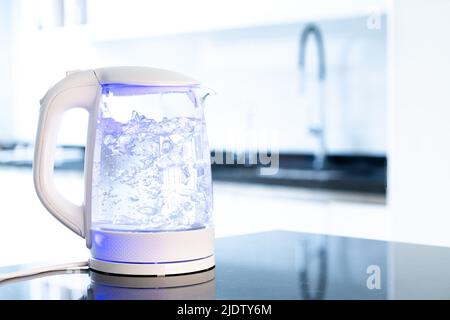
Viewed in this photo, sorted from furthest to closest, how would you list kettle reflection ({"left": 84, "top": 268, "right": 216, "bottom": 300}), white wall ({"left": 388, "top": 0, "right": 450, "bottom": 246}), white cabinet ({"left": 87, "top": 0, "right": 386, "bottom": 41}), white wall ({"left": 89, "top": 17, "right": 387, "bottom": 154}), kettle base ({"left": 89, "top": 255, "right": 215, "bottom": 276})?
white wall ({"left": 89, "top": 17, "right": 387, "bottom": 154})
white cabinet ({"left": 87, "top": 0, "right": 386, "bottom": 41})
white wall ({"left": 388, "top": 0, "right": 450, "bottom": 246})
kettle base ({"left": 89, "top": 255, "right": 215, "bottom": 276})
kettle reflection ({"left": 84, "top": 268, "right": 216, "bottom": 300})

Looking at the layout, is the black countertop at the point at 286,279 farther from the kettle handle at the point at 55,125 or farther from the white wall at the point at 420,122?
the white wall at the point at 420,122

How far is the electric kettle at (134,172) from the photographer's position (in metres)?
1.06

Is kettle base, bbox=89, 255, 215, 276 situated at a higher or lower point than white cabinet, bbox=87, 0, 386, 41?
lower

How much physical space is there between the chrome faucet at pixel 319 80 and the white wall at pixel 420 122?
2.98ft

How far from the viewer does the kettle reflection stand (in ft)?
3.00

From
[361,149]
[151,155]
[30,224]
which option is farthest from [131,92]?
[30,224]

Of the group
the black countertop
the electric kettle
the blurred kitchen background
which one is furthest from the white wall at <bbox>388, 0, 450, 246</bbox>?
the electric kettle

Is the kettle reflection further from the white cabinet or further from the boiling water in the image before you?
the white cabinet

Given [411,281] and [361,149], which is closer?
[411,281]

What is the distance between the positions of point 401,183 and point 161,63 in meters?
1.88

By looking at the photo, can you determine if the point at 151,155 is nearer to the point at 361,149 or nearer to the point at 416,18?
the point at 416,18

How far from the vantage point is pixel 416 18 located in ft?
8.07

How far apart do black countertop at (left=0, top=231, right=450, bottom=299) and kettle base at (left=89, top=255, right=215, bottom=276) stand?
0.01m

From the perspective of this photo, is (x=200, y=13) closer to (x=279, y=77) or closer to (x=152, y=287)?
(x=279, y=77)
